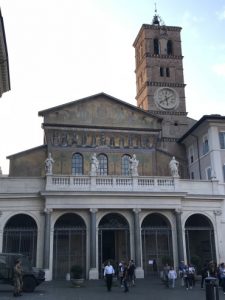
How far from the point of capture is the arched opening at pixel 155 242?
95.8 feet

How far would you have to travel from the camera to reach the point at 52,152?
33.7 meters

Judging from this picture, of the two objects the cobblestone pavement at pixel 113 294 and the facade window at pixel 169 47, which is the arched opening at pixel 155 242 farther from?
the facade window at pixel 169 47

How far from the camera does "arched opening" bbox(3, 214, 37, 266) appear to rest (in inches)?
1086

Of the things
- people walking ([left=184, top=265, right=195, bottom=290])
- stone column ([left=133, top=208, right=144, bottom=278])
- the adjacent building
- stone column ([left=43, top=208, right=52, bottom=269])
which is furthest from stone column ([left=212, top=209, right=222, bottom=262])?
the adjacent building

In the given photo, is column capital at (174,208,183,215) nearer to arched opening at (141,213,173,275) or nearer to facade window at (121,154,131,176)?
arched opening at (141,213,173,275)

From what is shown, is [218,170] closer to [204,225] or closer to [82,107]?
[204,225]

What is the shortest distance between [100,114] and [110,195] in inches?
403

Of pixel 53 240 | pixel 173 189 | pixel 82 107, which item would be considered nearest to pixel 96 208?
pixel 53 240

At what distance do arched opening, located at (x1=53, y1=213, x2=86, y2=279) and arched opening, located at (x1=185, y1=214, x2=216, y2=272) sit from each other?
333 inches

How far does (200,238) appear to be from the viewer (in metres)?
32.4

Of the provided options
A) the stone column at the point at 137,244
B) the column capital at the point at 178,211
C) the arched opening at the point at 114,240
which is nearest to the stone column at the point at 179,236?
the column capital at the point at 178,211

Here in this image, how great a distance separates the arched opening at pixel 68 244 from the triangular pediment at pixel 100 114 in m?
9.26

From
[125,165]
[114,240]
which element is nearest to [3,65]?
[125,165]

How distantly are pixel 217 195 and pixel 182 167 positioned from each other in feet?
30.8
